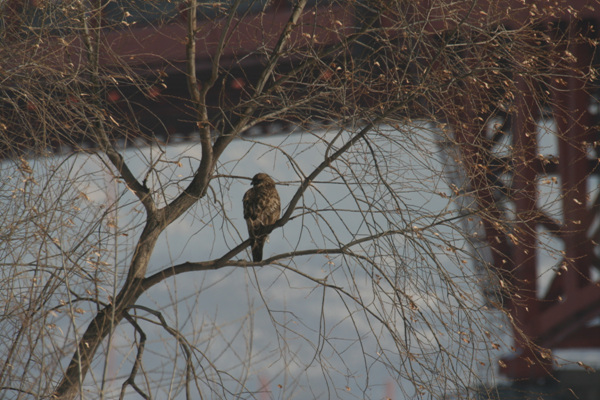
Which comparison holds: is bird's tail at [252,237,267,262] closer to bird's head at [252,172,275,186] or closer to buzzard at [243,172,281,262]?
buzzard at [243,172,281,262]

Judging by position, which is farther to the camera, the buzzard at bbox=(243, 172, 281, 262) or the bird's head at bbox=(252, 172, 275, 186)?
the bird's head at bbox=(252, 172, 275, 186)

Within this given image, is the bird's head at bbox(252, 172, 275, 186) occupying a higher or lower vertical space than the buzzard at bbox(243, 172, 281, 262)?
higher

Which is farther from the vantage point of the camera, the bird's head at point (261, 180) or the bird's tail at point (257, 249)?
the bird's head at point (261, 180)

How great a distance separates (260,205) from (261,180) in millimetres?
282

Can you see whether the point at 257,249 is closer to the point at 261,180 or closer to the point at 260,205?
the point at 260,205

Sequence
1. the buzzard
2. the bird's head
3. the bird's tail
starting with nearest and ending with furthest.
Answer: the bird's tail, the buzzard, the bird's head

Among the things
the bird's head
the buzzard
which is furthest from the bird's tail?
the bird's head

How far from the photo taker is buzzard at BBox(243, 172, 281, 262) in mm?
7246

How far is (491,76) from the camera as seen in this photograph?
6508mm

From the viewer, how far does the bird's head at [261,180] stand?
751 centimetres

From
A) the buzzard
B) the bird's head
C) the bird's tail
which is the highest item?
the bird's head

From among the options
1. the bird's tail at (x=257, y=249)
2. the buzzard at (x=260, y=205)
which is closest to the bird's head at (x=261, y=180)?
the buzzard at (x=260, y=205)

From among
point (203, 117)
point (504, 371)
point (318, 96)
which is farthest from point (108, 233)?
point (504, 371)

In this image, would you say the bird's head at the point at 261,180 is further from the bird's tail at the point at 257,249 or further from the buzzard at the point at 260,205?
the bird's tail at the point at 257,249
